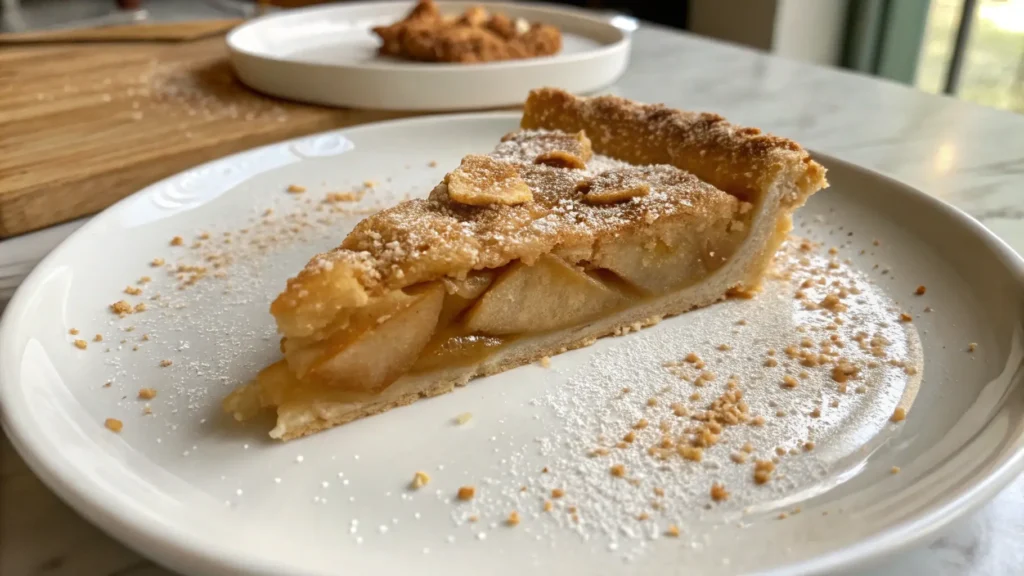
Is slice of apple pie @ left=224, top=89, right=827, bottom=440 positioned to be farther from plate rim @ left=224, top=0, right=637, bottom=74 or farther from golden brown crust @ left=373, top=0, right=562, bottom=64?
golden brown crust @ left=373, top=0, right=562, bottom=64

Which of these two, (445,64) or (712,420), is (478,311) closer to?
(712,420)

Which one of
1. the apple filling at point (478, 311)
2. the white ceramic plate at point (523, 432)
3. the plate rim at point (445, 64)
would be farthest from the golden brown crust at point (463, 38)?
the apple filling at point (478, 311)

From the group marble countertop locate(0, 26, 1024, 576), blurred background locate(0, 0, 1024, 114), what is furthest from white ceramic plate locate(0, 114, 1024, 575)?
blurred background locate(0, 0, 1024, 114)

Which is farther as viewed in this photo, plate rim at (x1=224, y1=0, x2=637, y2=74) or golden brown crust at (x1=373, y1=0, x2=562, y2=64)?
golden brown crust at (x1=373, y1=0, x2=562, y2=64)

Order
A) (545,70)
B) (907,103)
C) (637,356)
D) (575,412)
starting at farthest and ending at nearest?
(907,103) < (545,70) < (637,356) < (575,412)

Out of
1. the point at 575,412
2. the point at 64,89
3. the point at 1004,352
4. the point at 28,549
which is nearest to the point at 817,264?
the point at 1004,352

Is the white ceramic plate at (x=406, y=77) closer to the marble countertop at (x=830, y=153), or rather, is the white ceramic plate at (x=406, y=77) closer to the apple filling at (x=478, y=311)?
the marble countertop at (x=830, y=153)

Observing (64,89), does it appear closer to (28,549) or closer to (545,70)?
(545,70)
